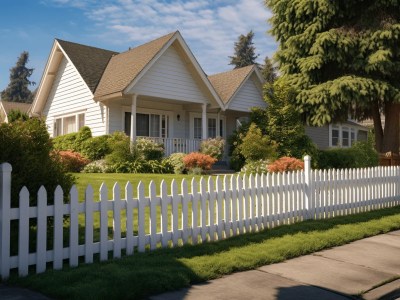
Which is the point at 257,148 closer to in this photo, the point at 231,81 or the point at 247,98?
the point at 247,98

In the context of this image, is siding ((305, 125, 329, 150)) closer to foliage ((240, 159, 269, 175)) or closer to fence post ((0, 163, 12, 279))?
foliage ((240, 159, 269, 175))

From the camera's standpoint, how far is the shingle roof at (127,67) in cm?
1875

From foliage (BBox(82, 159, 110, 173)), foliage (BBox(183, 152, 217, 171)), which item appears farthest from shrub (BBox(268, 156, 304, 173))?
foliage (BBox(82, 159, 110, 173))

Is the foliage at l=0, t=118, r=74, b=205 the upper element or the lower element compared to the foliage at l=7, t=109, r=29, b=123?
lower

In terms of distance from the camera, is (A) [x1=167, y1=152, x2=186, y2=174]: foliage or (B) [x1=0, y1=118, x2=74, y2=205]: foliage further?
(A) [x1=167, y1=152, x2=186, y2=174]: foliage

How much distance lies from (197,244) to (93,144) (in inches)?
542

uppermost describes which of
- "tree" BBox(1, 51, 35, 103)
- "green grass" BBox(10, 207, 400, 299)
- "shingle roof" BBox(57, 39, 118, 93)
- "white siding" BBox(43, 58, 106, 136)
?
"tree" BBox(1, 51, 35, 103)

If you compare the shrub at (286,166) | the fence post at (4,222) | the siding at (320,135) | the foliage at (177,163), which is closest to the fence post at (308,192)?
the fence post at (4,222)

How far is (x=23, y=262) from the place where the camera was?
448cm

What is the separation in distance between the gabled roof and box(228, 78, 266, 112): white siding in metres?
0.45

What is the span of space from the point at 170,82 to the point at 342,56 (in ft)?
27.6

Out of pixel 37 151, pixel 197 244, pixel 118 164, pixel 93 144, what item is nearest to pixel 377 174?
pixel 197 244

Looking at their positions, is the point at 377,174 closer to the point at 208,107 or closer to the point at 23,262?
the point at 23,262

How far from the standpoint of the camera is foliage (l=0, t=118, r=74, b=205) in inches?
196
